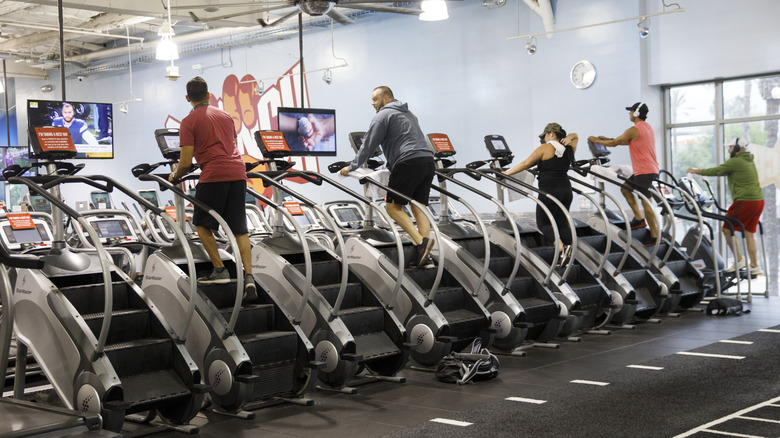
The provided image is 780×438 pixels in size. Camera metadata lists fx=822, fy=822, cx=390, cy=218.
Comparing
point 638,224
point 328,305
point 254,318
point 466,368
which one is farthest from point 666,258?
point 254,318

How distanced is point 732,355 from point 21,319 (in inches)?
188

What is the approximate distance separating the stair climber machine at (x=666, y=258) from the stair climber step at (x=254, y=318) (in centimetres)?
400

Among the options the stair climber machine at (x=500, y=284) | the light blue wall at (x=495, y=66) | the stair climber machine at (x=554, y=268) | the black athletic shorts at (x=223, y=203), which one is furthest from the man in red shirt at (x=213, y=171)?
the light blue wall at (x=495, y=66)

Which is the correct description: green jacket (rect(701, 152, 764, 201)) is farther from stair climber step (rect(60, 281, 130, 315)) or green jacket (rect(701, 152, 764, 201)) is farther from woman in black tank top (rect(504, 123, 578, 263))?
stair climber step (rect(60, 281, 130, 315))

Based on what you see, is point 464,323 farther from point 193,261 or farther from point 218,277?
point 193,261

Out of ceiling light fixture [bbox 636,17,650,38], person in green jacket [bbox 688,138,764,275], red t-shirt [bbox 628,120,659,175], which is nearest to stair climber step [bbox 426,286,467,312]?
red t-shirt [bbox 628,120,659,175]

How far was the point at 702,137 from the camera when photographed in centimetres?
1095

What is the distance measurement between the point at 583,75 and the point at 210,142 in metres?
7.34

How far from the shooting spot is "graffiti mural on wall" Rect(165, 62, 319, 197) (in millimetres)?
14617

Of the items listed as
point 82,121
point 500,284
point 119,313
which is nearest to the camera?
point 119,313

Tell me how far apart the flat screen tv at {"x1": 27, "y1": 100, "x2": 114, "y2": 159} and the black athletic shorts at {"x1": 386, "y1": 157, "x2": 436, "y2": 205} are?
10.2 ft

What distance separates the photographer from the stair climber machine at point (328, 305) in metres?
5.23

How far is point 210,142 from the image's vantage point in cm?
511

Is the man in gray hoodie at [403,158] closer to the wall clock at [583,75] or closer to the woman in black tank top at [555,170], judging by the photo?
the woman in black tank top at [555,170]
